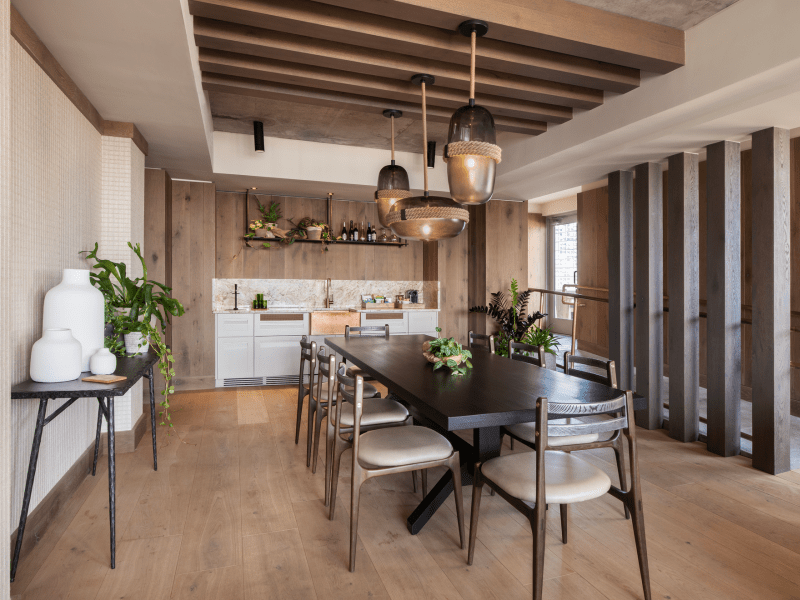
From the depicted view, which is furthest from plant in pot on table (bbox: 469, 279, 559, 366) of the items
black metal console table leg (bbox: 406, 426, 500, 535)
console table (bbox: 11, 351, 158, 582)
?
console table (bbox: 11, 351, 158, 582)

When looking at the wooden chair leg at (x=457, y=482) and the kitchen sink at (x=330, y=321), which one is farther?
the kitchen sink at (x=330, y=321)

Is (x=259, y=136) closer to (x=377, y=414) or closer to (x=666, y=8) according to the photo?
(x=377, y=414)

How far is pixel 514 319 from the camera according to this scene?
6398 mm

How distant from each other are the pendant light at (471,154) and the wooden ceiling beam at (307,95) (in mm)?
1797

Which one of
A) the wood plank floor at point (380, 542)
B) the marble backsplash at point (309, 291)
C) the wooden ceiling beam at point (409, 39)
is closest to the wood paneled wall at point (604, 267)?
the wood plank floor at point (380, 542)

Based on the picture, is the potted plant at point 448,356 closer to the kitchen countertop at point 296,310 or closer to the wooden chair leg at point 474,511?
the wooden chair leg at point 474,511

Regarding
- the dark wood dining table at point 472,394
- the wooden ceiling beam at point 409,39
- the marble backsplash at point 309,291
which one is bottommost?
the dark wood dining table at point 472,394

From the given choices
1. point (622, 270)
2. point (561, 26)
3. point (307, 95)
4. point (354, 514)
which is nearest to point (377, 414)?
point (354, 514)

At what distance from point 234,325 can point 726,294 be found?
5.13 metres

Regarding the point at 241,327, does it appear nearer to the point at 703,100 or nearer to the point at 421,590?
the point at 421,590

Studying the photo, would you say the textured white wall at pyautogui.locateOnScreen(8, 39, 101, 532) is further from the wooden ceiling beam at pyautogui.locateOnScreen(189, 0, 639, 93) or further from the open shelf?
Answer: the open shelf

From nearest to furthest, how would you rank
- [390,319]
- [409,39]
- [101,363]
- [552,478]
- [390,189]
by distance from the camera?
1. [552,478]
2. [101,363]
3. [409,39]
4. [390,189]
5. [390,319]

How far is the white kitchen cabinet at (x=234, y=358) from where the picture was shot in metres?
5.94

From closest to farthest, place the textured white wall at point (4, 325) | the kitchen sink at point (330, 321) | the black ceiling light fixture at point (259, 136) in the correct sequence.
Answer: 1. the textured white wall at point (4, 325)
2. the black ceiling light fixture at point (259, 136)
3. the kitchen sink at point (330, 321)
